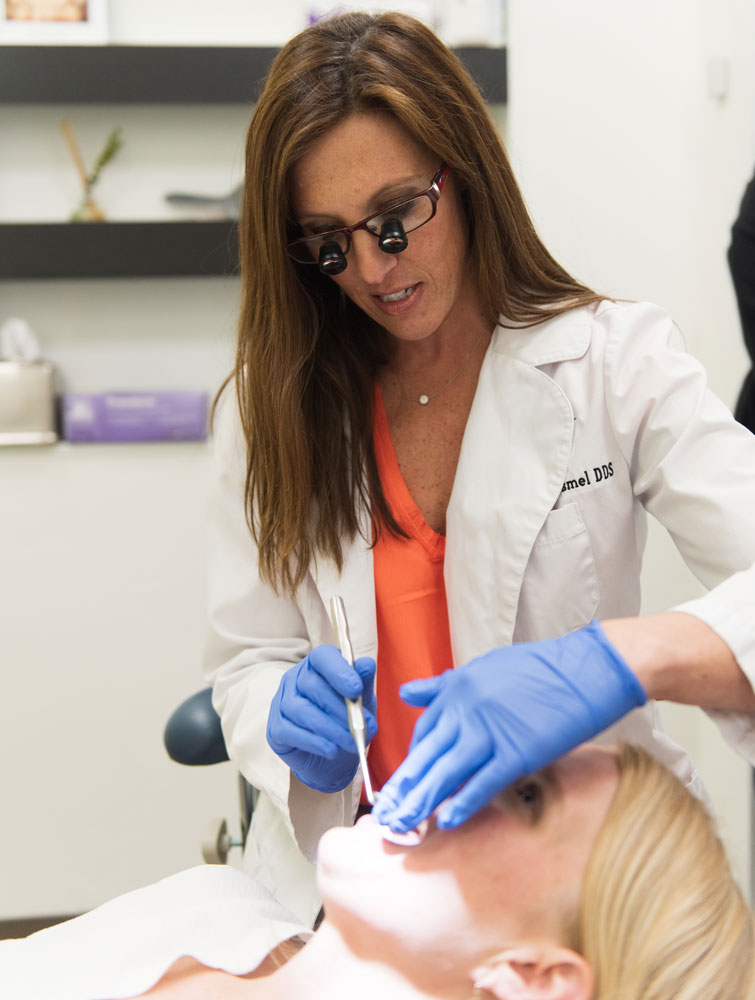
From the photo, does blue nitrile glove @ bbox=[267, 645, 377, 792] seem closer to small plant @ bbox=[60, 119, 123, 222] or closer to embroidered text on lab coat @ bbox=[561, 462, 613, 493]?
embroidered text on lab coat @ bbox=[561, 462, 613, 493]

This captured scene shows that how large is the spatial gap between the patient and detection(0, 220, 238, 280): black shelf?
1719 mm

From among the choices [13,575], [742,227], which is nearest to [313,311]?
[742,227]

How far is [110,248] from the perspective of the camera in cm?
238

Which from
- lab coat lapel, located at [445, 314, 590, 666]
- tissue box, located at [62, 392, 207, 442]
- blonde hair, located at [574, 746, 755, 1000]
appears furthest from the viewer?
tissue box, located at [62, 392, 207, 442]

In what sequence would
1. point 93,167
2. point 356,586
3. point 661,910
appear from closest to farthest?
point 661,910
point 356,586
point 93,167

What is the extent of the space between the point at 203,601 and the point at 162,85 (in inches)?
48.3

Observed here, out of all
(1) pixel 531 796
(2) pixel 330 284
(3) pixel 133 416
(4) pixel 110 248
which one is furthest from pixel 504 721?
(4) pixel 110 248

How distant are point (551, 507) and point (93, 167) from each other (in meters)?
1.70

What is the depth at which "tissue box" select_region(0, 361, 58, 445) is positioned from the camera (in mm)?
2381

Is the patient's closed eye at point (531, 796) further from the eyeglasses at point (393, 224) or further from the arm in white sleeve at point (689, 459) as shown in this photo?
the eyeglasses at point (393, 224)

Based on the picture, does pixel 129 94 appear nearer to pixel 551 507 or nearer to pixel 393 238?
pixel 393 238

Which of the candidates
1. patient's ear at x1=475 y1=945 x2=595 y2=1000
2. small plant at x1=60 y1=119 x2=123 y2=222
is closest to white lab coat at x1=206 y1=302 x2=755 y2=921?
patient's ear at x1=475 y1=945 x2=595 y2=1000

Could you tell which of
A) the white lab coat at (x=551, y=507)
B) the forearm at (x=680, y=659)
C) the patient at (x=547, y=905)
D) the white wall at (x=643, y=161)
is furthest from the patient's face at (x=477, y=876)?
the white wall at (x=643, y=161)

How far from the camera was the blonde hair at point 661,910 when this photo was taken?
0.88m
